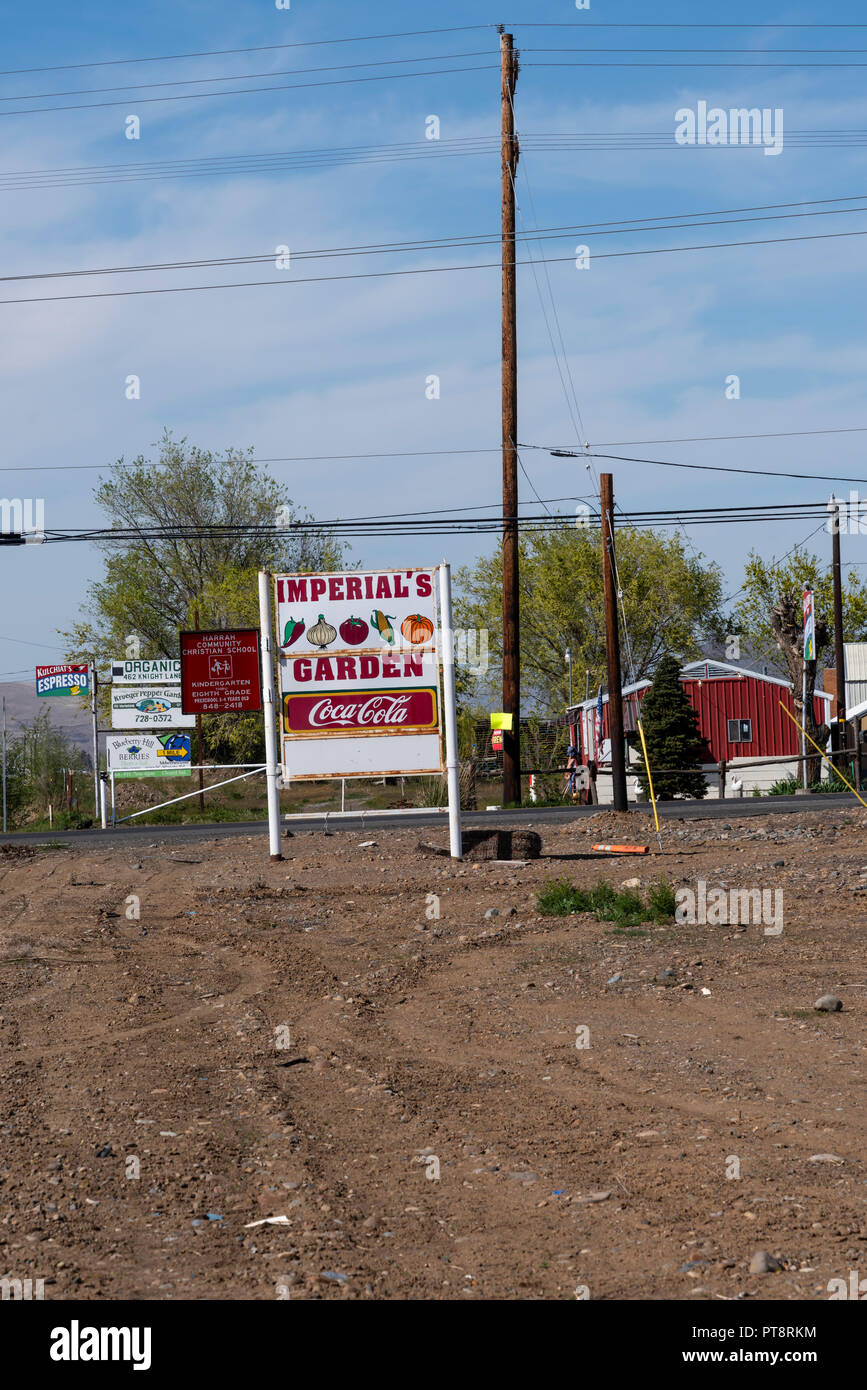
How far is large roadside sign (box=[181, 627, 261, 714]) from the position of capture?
30078mm

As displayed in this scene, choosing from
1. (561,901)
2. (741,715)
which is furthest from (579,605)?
(561,901)


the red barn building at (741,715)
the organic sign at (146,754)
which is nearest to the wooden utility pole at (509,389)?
the organic sign at (146,754)

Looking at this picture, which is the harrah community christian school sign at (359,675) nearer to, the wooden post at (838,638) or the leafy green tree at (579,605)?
the wooden post at (838,638)

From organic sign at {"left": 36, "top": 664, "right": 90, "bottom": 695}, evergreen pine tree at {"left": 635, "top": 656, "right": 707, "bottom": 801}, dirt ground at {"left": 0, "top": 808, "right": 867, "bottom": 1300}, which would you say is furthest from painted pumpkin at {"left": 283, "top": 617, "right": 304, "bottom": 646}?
evergreen pine tree at {"left": 635, "top": 656, "right": 707, "bottom": 801}

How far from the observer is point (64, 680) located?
3522 cm

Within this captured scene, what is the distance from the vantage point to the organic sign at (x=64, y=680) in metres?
35.1

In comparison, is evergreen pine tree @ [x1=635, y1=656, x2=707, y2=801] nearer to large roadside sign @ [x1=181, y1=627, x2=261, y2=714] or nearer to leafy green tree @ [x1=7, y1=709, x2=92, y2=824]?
large roadside sign @ [x1=181, y1=627, x2=261, y2=714]

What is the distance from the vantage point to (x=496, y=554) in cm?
6188

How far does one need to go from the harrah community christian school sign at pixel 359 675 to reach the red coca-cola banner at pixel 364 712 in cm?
1

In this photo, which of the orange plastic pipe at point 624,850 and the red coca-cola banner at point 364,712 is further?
the red coca-cola banner at point 364,712

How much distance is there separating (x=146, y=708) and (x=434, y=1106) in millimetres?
28410

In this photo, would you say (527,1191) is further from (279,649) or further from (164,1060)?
(279,649)

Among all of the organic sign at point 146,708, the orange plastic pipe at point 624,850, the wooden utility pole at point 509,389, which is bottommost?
the orange plastic pipe at point 624,850

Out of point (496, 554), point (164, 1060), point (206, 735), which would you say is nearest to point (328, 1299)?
point (164, 1060)
